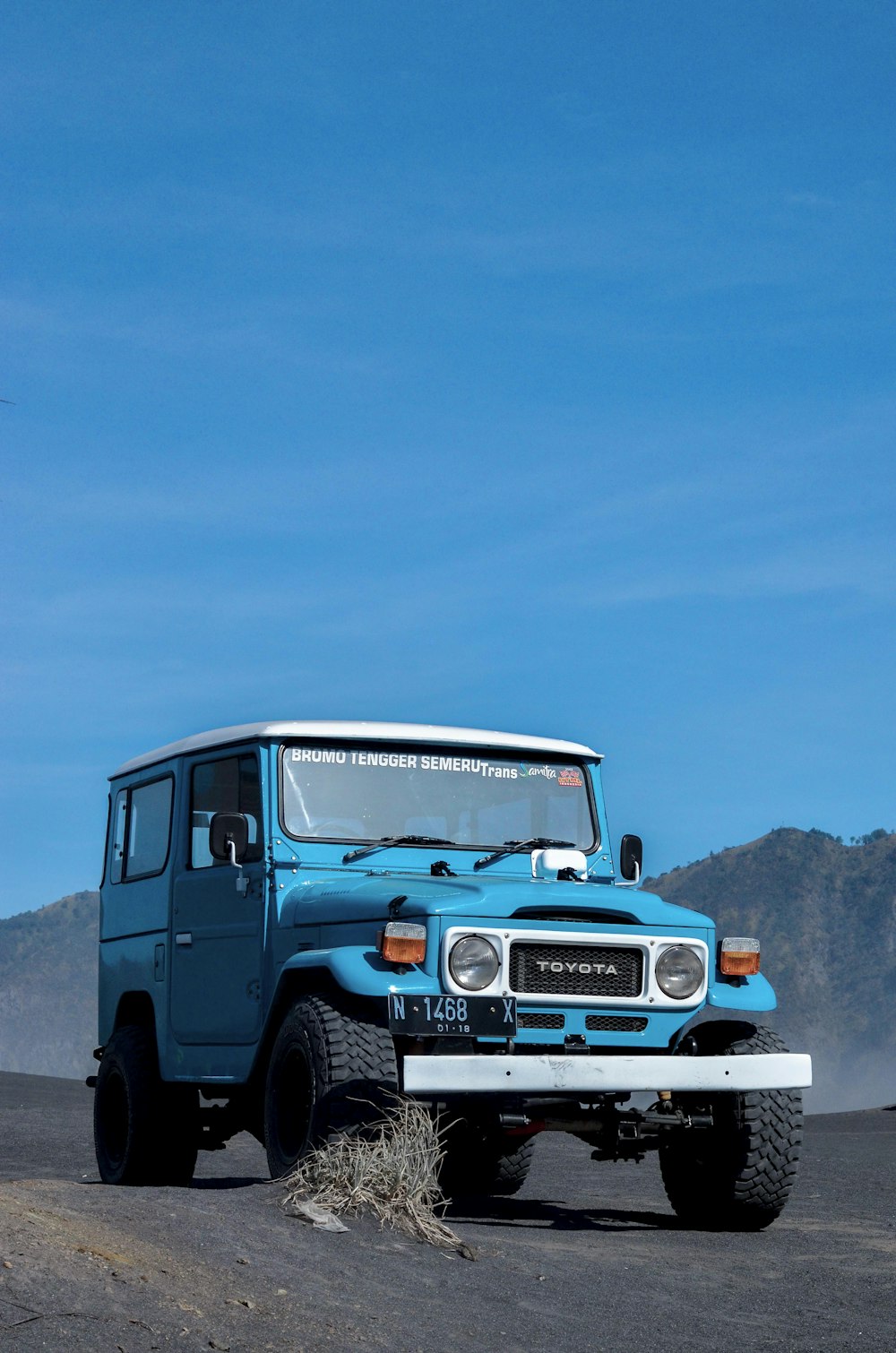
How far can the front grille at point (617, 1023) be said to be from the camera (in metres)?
9.52

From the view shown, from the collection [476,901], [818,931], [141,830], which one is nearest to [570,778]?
[476,901]

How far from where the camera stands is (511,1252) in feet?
28.0

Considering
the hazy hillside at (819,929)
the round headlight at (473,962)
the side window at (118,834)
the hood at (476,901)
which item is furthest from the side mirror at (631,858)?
the hazy hillside at (819,929)

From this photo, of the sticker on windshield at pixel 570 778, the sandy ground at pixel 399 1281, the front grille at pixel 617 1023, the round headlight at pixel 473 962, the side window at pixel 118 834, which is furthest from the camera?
the side window at pixel 118 834

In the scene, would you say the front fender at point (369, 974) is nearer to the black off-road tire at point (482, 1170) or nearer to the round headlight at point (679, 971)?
the round headlight at point (679, 971)

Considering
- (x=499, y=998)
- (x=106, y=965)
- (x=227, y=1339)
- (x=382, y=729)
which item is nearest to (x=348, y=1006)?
(x=499, y=998)

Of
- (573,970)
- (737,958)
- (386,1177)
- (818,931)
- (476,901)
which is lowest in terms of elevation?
(386,1177)

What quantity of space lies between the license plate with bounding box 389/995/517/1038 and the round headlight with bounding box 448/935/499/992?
0.19 meters

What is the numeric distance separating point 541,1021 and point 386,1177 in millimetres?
1232

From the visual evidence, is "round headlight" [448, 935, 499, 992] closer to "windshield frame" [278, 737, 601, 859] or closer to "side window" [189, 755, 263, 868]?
"windshield frame" [278, 737, 601, 859]

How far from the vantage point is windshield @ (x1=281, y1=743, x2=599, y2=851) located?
10508mm

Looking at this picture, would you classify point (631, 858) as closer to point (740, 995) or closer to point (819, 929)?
point (740, 995)

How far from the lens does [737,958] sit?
9961 millimetres

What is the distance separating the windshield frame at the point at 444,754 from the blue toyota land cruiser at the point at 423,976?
1cm
